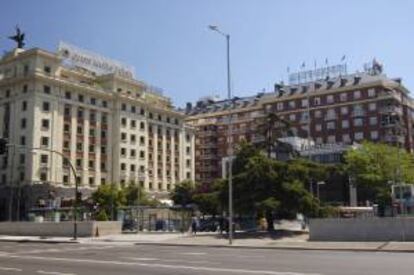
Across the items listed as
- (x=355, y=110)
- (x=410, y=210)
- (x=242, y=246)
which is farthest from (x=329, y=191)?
(x=242, y=246)

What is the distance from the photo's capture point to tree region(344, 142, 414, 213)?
7119 centimetres

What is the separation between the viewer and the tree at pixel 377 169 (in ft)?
234

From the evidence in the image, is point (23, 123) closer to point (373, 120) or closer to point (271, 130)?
point (271, 130)

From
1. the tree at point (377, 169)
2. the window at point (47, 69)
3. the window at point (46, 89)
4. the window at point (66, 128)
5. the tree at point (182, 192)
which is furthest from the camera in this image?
the tree at point (182, 192)

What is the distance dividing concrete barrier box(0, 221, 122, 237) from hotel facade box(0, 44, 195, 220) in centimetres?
2871

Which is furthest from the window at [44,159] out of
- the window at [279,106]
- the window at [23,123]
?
the window at [279,106]

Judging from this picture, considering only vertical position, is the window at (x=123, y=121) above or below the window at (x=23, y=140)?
above

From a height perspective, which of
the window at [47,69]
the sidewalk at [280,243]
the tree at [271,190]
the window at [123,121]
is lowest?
the sidewalk at [280,243]

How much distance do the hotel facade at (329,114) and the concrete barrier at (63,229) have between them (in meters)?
49.2

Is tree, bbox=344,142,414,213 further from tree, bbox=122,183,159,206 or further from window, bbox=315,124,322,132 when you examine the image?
window, bbox=315,124,322,132

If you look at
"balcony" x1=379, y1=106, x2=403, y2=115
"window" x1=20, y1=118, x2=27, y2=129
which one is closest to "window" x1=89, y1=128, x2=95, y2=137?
"window" x1=20, y1=118, x2=27, y2=129

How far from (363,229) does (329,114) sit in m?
78.5

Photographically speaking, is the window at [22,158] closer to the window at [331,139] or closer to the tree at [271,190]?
the tree at [271,190]

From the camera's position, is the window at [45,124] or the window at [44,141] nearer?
the window at [44,141]
